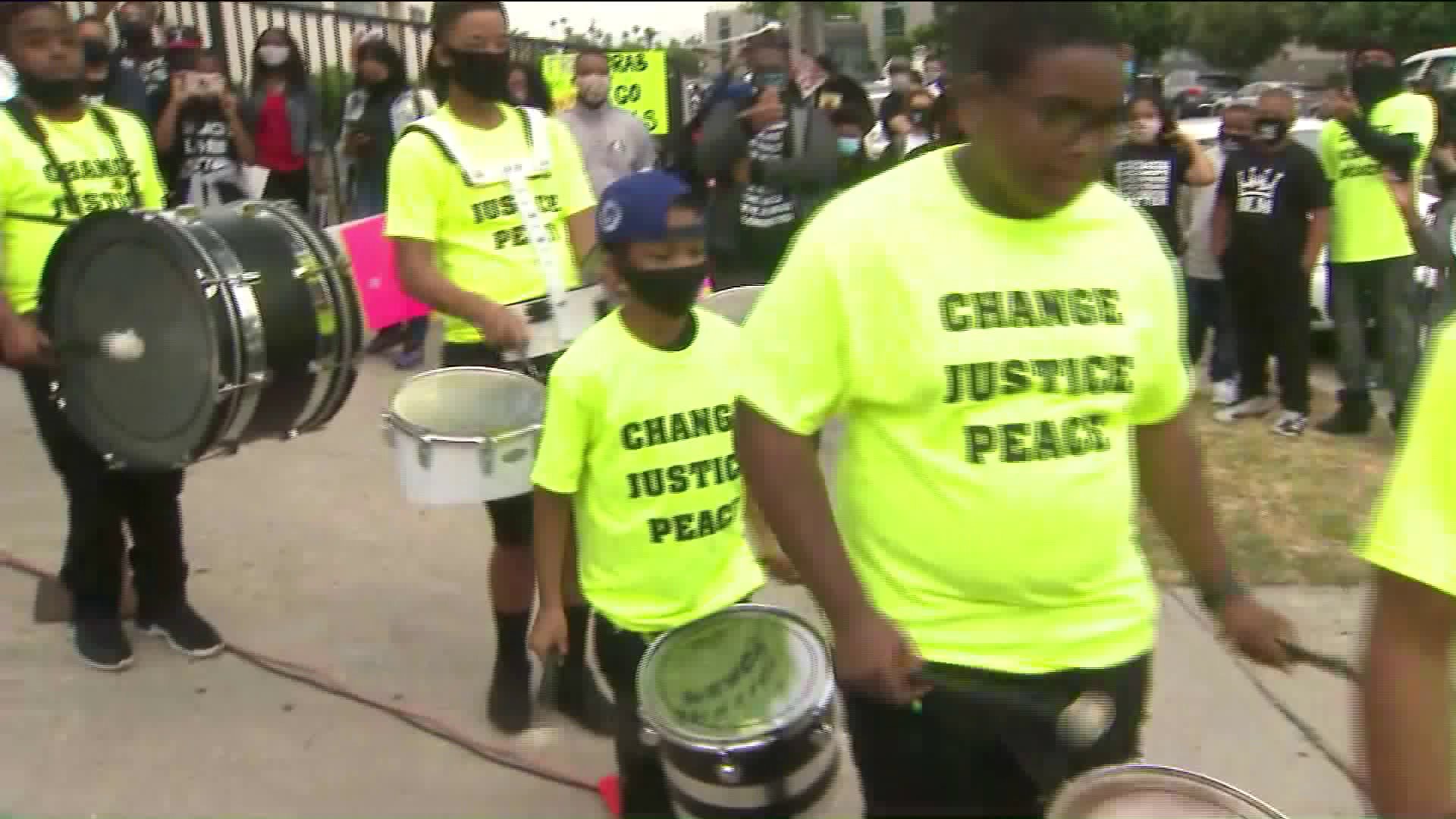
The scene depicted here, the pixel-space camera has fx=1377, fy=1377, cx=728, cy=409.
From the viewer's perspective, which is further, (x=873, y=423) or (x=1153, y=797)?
(x=873, y=423)

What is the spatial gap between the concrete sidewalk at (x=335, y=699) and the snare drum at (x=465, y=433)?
2.95ft

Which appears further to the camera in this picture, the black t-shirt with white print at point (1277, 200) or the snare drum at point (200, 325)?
the black t-shirt with white print at point (1277, 200)

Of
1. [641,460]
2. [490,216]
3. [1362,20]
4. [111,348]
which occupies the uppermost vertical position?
[490,216]

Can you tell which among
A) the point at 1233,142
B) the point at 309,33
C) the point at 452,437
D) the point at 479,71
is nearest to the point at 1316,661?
the point at 452,437

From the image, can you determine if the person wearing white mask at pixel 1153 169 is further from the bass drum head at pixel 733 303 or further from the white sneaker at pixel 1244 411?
the bass drum head at pixel 733 303

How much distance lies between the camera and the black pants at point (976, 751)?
78.5 inches

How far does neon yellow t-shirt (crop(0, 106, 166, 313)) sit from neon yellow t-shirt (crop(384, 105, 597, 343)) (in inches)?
35.4

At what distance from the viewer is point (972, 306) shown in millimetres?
1894

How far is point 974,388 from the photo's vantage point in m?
1.90

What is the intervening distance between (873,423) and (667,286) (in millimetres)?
1037

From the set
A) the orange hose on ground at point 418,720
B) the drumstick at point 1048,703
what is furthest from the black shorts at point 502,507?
the drumstick at point 1048,703

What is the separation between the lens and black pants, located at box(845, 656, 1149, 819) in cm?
199

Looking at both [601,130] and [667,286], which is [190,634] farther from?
[601,130]

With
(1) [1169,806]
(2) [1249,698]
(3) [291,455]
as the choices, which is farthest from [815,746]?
(3) [291,455]
